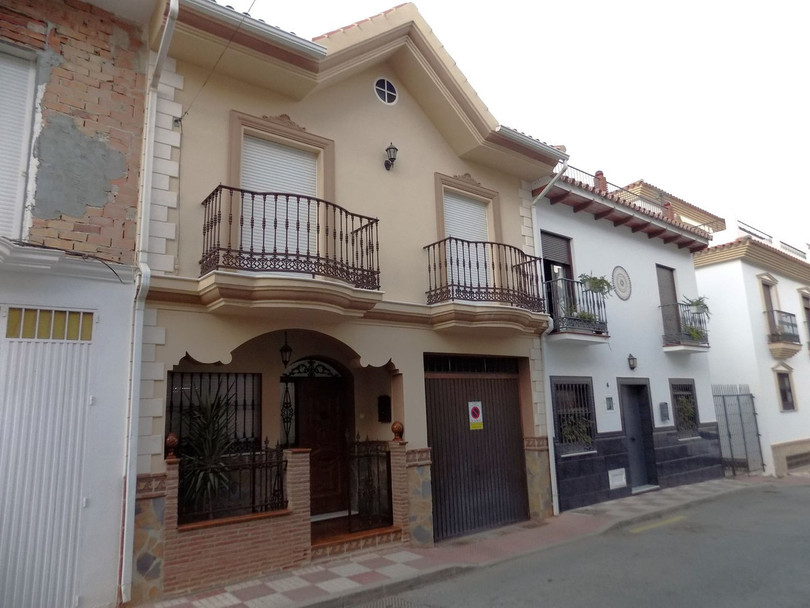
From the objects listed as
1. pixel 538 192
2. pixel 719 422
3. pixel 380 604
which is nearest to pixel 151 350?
pixel 380 604

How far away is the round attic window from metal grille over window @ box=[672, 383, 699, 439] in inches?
366

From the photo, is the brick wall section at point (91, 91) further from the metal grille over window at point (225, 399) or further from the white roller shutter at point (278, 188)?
the metal grille over window at point (225, 399)

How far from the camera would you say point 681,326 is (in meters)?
13.2

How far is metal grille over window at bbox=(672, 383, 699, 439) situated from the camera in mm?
12742

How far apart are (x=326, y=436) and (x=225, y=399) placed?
1.90 m

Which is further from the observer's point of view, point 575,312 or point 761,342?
point 761,342

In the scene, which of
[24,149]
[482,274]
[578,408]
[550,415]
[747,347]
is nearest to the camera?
[24,149]

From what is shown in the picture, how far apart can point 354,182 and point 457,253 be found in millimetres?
1906

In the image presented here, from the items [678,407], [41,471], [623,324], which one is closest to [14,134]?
[41,471]

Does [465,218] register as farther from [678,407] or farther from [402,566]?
[678,407]

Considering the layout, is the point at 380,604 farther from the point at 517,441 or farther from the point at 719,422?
the point at 719,422

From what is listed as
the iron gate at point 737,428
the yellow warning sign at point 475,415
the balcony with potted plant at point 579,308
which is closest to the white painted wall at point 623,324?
the balcony with potted plant at point 579,308

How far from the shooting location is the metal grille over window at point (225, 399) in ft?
22.5

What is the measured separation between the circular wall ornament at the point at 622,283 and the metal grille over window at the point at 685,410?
8.52 ft
